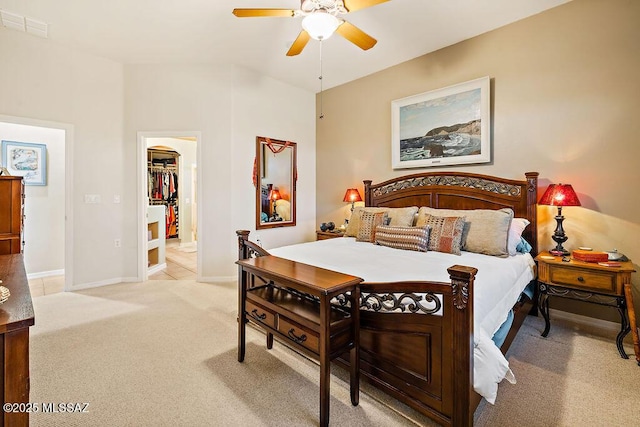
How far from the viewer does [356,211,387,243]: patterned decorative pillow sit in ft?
11.5

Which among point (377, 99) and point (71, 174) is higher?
point (377, 99)

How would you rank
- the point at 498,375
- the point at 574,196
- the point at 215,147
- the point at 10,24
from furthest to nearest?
the point at 215,147
the point at 10,24
the point at 574,196
the point at 498,375

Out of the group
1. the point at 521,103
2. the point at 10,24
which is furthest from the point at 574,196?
the point at 10,24

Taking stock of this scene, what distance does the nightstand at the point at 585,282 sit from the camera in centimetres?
237

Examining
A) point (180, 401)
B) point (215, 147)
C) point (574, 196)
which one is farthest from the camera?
point (215, 147)

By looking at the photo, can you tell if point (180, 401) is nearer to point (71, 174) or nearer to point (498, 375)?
point (498, 375)

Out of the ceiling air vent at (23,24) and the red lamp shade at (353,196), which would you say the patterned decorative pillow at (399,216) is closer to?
the red lamp shade at (353,196)

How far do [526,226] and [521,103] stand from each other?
134 cm

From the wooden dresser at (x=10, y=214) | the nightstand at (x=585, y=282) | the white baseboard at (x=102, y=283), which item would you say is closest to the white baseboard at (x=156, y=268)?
the white baseboard at (x=102, y=283)

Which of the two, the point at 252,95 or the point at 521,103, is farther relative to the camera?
the point at 252,95

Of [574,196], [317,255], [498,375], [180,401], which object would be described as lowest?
[180,401]

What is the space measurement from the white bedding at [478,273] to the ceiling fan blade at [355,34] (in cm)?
193

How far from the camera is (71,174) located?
3949 millimetres

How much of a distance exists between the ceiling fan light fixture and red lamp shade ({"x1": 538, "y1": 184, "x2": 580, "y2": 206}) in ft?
8.05
